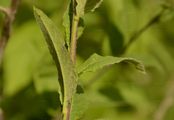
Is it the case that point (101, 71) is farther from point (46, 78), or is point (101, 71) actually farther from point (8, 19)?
point (8, 19)

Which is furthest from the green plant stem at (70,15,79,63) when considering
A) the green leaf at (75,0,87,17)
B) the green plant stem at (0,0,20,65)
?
the green plant stem at (0,0,20,65)

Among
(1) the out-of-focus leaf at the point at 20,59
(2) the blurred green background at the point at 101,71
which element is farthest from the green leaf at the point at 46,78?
(1) the out-of-focus leaf at the point at 20,59

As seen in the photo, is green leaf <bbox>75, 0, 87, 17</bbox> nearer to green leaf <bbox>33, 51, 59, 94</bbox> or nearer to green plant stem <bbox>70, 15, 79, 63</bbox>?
green plant stem <bbox>70, 15, 79, 63</bbox>

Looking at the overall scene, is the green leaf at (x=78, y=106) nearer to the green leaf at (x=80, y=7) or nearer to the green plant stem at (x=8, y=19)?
the green leaf at (x=80, y=7)

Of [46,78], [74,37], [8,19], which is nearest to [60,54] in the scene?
[74,37]

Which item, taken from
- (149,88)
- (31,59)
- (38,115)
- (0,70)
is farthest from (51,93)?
(149,88)
